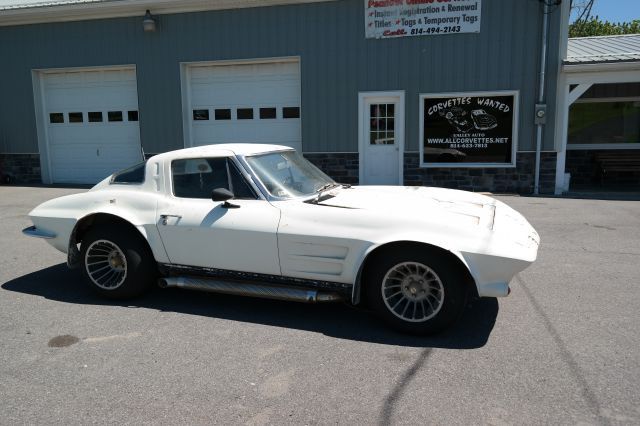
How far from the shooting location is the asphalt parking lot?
9.41 ft

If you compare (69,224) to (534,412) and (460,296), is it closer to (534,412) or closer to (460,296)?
(460,296)

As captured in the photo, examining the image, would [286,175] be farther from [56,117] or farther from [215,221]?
[56,117]

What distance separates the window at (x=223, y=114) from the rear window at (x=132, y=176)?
8.53 meters

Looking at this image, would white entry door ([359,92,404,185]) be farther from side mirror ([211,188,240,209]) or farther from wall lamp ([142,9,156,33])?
side mirror ([211,188,240,209])

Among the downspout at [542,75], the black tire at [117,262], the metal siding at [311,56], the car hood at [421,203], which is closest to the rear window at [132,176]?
the black tire at [117,262]

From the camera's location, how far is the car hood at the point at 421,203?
389 centimetres

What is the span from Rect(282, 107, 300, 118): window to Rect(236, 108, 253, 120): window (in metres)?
0.90

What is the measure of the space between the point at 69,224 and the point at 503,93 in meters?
9.77

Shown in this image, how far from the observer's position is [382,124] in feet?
40.4

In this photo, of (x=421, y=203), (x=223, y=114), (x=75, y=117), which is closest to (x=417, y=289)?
(x=421, y=203)

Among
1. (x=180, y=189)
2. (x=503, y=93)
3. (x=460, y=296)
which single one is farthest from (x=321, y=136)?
(x=460, y=296)

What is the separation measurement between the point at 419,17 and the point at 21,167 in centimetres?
1203

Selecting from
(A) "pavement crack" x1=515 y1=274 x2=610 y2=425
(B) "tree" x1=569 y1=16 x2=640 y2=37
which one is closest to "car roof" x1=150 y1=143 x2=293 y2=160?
(A) "pavement crack" x1=515 y1=274 x2=610 y2=425

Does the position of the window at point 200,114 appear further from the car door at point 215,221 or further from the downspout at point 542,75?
the car door at point 215,221
